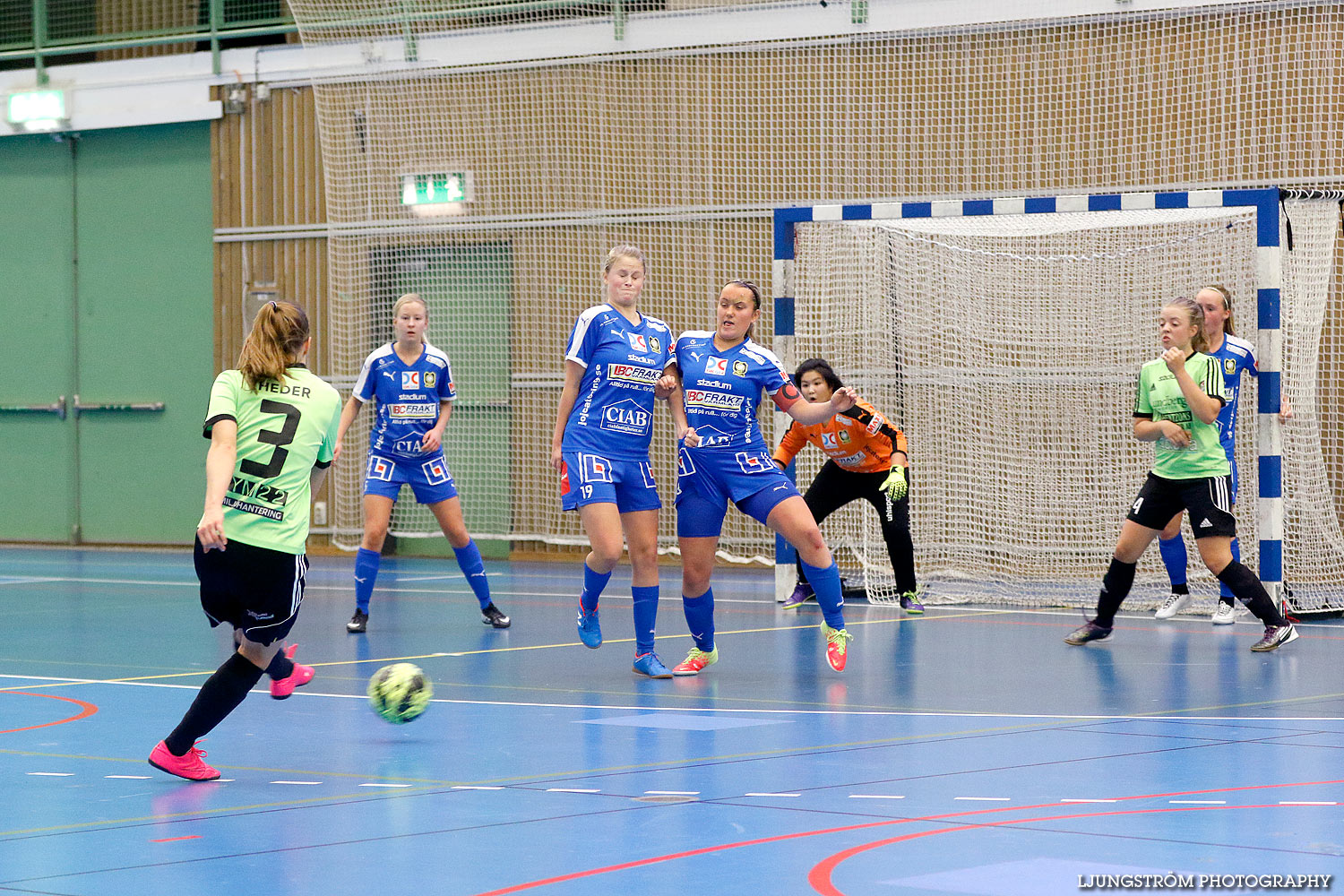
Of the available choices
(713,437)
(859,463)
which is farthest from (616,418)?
Result: (859,463)

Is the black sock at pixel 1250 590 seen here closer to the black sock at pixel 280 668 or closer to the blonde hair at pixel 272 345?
the black sock at pixel 280 668

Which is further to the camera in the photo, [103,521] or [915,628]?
[103,521]

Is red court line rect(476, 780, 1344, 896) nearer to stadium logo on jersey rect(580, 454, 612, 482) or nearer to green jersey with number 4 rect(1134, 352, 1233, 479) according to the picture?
stadium logo on jersey rect(580, 454, 612, 482)

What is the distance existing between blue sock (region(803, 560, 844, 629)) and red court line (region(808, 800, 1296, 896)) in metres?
3.81

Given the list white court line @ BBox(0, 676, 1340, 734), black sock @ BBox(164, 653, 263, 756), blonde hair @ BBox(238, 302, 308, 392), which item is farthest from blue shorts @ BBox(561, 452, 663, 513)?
black sock @ BBox(164, 653, 263, 756)

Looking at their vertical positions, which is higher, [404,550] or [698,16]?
[698,16]

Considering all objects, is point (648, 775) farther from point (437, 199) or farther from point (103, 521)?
point (103, 521)

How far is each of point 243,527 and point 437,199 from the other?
44.6 ft

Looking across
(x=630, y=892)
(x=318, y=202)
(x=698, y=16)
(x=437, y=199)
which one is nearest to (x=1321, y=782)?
(x=630, y=892)

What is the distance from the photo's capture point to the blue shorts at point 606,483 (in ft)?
27.8

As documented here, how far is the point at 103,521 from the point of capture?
21.7 metres

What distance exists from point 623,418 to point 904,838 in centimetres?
399

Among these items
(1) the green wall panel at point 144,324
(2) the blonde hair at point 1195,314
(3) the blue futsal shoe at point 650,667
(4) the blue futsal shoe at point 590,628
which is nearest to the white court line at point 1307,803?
(3) the blue futsal shoe at point 650,667

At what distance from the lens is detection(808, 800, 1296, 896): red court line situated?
4.33 metres
